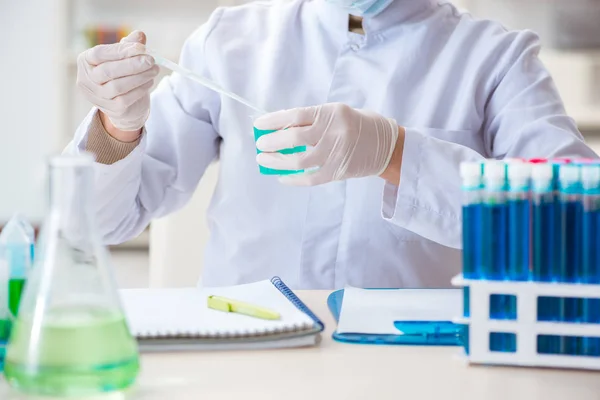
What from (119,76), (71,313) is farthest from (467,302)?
(119,76)

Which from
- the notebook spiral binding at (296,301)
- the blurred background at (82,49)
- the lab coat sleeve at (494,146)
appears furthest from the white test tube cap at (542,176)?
the blurred background at (82,49)

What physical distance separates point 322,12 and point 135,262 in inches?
86.0

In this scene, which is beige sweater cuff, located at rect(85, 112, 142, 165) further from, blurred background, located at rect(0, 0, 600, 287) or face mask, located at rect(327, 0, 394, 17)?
blurred background, located at rect(0, 0, 600, 287)

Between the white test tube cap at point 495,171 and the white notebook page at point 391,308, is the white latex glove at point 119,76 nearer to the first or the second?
the white notebook page at point 391,308

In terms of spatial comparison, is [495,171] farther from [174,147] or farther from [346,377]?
[174,147]

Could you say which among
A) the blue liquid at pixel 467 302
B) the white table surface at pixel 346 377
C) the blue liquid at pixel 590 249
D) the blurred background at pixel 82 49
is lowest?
the white table surface at pixel 346 377

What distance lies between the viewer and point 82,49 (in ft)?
11.9

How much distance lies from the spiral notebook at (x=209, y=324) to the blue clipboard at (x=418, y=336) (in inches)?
1.7

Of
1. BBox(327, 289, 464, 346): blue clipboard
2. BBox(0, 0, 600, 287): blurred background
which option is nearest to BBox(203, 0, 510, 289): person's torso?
BBox(327, 289, 464, 346): blue clipboard

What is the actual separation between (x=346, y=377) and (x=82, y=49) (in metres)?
3.17

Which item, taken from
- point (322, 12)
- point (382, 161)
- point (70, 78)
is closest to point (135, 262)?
point (70, 78)

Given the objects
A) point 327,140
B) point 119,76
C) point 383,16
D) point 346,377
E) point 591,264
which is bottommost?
point 346,377

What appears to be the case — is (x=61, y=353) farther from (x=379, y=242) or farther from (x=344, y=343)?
(x=379, y=242)

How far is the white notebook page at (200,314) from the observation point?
0.84 metres
